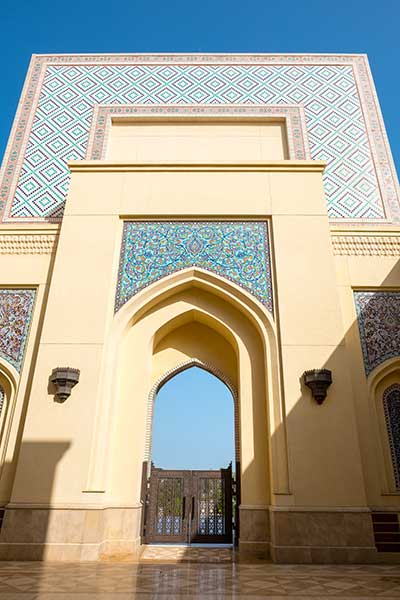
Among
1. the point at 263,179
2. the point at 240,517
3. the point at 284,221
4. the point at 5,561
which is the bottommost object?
the point at 5,561

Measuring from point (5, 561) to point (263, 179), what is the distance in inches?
157

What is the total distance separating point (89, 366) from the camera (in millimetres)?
3738

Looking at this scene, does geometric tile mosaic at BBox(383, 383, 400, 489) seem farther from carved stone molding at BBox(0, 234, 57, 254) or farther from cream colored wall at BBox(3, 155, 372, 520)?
carved stone molding at BBox(0, 234, 57, 254)

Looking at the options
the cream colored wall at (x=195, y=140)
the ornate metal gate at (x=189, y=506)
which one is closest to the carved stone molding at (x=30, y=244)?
the cream colored wall at (x=195, y=140)

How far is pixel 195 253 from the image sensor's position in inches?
168

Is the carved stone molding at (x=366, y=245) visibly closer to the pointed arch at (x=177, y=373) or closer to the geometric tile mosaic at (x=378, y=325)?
the geometric tile mosaic at (x=378, y=325)

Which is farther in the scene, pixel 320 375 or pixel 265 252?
pixel 265 252

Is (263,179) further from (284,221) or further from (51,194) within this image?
(51,194)

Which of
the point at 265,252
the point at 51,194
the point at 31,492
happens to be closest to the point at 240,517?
the point at 31,492

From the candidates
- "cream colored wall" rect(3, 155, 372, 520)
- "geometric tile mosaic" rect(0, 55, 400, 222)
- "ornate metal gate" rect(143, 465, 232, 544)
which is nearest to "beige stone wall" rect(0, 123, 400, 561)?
"cream colored wall" rect(3, 155, 372, 520)

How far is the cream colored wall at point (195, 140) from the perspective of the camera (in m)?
5.93

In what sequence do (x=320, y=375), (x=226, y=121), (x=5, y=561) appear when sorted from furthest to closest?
(x=226, y=121)
(x=320, y=375)
(x=5, y=561)

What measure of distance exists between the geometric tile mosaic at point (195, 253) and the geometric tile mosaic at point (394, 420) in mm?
1326

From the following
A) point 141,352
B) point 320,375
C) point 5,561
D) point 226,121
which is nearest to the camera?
point 5,561
